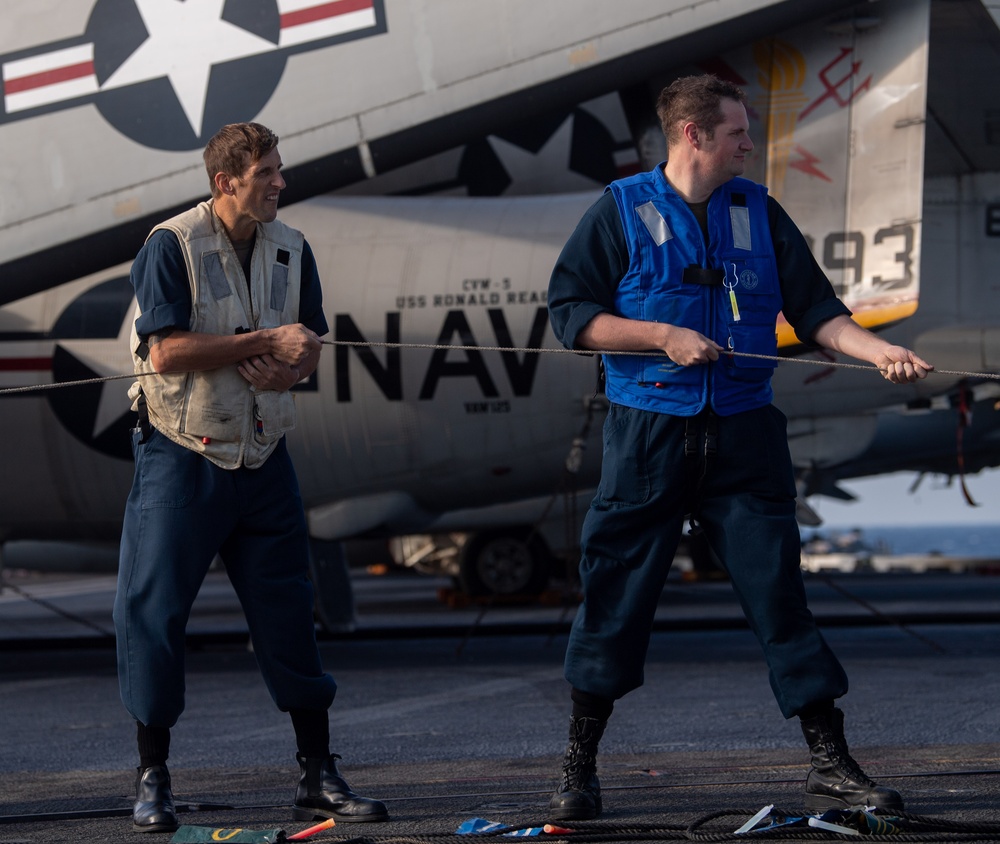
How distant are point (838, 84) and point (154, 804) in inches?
239

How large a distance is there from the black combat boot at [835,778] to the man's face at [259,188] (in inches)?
79.4

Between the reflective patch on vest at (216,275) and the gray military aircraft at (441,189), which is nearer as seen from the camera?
the reflective patch on vest at (216,275)

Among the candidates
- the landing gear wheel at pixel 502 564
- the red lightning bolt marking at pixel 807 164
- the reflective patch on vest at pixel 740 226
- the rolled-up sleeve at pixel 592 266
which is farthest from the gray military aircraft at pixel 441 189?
the landing gear wheel at pixel 502 564

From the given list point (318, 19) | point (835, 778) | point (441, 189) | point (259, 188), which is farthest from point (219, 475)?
point (441, 189)

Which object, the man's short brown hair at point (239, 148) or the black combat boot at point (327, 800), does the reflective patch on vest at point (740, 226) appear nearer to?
the man's short brown hair at point (239, 148)

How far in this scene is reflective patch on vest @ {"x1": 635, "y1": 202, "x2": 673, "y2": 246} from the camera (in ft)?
11.7

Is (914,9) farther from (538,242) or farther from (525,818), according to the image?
(525,818)

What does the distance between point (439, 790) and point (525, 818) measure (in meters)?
0.68

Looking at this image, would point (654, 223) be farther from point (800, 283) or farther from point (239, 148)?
point (239, 148)

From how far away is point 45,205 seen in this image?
740 centimetres

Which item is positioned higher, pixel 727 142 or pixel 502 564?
pixel 727 142

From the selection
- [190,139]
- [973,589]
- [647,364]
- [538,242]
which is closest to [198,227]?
[647,364]

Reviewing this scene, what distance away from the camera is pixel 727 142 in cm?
357

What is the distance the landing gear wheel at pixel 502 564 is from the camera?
17.2 m
